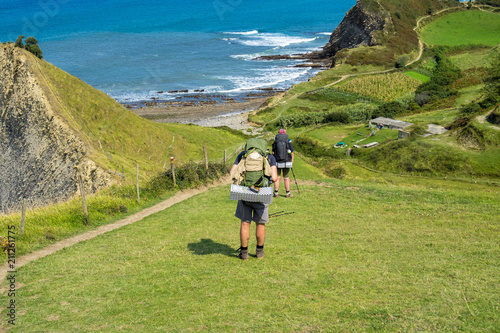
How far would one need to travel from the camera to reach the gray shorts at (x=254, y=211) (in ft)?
38.5

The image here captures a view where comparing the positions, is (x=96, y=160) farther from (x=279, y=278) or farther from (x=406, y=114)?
(x=406, y=114)

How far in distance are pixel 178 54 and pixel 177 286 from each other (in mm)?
167119

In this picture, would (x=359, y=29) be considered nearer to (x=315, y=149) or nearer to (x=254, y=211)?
(x=315, y=149)

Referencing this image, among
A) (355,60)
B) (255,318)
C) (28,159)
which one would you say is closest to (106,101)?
(28,159)

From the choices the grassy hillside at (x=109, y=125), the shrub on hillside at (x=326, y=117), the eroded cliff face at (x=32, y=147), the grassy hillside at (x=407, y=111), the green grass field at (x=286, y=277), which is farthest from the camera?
the shrub on hillside at (x=326, y=117)

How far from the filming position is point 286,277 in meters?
11.1

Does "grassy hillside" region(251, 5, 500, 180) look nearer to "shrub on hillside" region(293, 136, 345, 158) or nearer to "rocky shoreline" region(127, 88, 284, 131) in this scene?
"shrub on hillside" region(293, 136, 345, 158)

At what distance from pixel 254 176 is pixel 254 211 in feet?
3.21

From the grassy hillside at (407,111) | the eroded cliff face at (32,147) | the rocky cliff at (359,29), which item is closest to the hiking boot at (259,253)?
the eroded cliff face at (32,147)

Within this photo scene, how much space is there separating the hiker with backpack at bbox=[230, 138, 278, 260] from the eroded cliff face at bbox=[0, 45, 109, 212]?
16.0 meters

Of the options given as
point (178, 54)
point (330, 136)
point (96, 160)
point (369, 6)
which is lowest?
point (330, 136)

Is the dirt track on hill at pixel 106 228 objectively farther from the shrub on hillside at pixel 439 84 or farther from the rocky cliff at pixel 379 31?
the rocky cliff at pixel 379 31

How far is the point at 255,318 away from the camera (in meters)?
9.12

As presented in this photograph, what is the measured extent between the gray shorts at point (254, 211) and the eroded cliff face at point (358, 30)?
5738 inches
